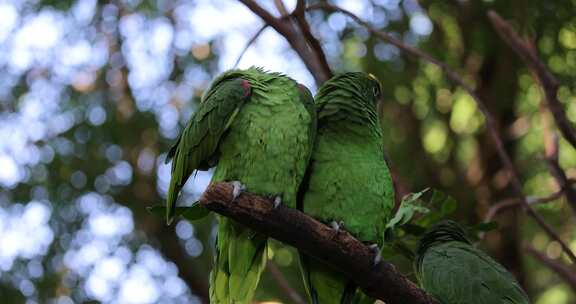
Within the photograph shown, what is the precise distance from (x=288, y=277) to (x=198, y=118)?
3905mm

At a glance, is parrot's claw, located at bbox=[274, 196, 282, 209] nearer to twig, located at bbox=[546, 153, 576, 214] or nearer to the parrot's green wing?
the parrot's green wing

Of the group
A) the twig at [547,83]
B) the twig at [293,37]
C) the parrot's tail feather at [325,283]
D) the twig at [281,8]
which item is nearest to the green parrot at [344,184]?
the parrot's tail feather at [325,283]

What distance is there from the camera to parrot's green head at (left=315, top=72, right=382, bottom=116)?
346 centimetres

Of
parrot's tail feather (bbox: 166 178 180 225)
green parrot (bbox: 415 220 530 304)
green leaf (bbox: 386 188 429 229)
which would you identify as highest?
parrot's tail feather (bbox: 166 178 180 225)

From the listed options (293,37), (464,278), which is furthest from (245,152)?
(293,37)

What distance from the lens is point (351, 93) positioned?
138 inches

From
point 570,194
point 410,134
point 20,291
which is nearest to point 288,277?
point 410,134

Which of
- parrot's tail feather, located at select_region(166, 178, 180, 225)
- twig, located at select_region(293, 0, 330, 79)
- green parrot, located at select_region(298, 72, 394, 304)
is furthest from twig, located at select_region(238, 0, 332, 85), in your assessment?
parrot's tail feather, located at select_region(166, 178, 180, 225)

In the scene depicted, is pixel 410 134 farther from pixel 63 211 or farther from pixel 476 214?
pixel 63 211

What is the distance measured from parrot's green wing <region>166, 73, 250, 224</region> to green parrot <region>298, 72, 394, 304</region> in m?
0.44

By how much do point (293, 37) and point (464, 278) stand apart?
167cm

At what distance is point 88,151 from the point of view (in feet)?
22.8

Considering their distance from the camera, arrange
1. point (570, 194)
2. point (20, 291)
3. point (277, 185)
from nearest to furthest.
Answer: point (277, 185) → point (570, 194) → point (20, 291)

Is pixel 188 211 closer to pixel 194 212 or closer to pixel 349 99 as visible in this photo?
pixel 194 212
